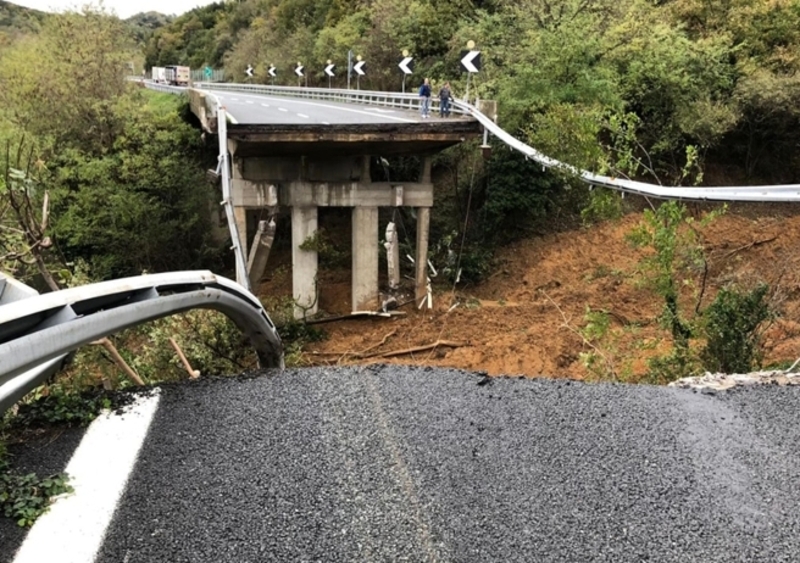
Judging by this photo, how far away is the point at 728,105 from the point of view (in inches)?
757

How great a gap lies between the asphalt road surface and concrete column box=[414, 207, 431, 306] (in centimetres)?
1373

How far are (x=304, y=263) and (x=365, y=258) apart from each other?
5.89ft

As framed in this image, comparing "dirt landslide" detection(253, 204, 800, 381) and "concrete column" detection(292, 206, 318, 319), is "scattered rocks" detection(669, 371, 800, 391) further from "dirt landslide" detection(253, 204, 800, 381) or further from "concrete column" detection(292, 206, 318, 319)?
"concrete column" detection(292, 206, 318, 319)

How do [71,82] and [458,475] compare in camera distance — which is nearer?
[458,475]

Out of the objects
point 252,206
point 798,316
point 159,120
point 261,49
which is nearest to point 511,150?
point 252,206

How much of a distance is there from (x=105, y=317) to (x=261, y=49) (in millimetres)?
55951

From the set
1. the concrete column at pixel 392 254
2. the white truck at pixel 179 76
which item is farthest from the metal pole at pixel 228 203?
the white truck at pixel 179 76

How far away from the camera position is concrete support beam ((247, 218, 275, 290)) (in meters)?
17.4

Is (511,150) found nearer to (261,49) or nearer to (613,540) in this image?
(613,540)

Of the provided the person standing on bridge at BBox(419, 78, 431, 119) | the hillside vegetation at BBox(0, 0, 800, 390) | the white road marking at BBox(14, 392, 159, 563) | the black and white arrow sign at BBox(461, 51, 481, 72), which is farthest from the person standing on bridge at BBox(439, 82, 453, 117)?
the white road marking at BBox(14, 392, 159, 563)

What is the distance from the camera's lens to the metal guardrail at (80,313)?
9.60 ft

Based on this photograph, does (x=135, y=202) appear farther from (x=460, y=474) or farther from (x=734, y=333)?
(x=460, y=474)

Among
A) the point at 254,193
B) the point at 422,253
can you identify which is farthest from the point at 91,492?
the point at 422,253

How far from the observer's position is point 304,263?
1791 cm
